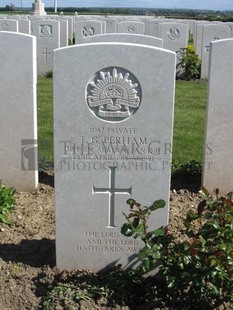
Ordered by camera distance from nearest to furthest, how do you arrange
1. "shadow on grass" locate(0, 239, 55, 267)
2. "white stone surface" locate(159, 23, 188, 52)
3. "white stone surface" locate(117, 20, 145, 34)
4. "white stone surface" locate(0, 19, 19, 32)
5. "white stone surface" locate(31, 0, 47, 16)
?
1. "shadow on grass" locate(0, 239, 55, 267)
2. "white stone surface" locate(0, 19, 19, 32)
3. "white stone surface" locate(159, 23, 188, 52)
4. "white stone surface" locate(117, 20, 145, 34)
5. "white stone surface" locate(31, 0, 47, 16)

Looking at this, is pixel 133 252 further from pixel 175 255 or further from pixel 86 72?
pixel 86 72

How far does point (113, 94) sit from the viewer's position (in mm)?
3400

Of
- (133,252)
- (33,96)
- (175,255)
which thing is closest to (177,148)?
(33,96)

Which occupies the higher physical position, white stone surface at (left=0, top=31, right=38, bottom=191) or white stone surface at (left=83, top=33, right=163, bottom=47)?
white stone surface at (left=83, top=33, right=163, bottom=47)

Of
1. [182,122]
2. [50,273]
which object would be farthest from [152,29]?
[50,273]

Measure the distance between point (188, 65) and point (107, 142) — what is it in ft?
30.8

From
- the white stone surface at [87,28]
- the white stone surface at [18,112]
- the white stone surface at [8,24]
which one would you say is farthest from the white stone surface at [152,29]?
the white stone surface at [18,112]

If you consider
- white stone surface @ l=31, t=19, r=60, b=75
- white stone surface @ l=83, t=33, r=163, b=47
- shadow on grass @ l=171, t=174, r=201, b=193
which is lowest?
shadow on grass @ l=171, t=174, r=201, b=193

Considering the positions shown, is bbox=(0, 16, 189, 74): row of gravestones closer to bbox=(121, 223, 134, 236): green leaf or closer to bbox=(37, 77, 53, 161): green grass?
bbox=(37, 77, 53, 161): green grass

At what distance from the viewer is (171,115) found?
3.42 m

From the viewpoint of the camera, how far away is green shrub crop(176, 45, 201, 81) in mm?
12516

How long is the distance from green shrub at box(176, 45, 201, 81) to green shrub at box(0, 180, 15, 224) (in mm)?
8461

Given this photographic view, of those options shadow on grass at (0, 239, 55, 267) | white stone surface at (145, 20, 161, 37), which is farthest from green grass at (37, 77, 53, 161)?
white stone surface at (145, 20, 161, 37)

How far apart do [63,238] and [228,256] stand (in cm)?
119
